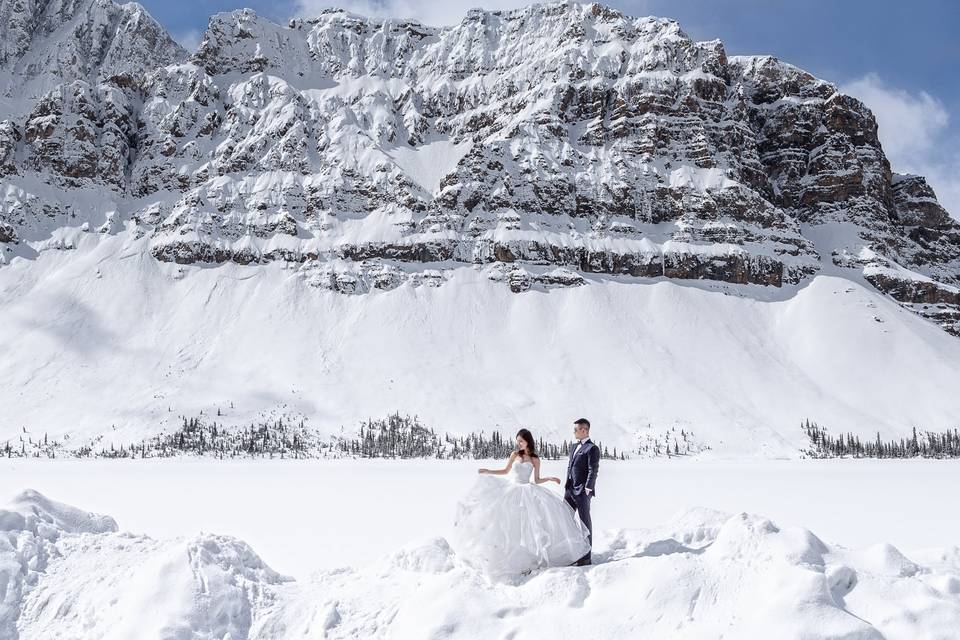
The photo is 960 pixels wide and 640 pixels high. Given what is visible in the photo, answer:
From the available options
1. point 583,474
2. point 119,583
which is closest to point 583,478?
point 583,474

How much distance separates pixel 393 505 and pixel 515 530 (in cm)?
1565

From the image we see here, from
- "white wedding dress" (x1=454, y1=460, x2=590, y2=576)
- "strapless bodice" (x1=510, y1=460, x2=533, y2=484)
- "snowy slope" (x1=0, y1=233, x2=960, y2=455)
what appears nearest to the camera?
"white wedding dress" (x1=454, y1=460, x2=590, y2=576)

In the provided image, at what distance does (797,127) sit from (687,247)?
2672 inches

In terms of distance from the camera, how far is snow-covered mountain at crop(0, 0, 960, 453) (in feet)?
340

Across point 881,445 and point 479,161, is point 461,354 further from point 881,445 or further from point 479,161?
point 881,445

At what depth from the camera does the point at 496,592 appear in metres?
9.47

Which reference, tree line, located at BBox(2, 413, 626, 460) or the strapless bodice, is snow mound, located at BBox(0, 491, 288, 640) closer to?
the strapless bodice

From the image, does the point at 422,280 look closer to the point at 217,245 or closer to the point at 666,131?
the point at 217,245

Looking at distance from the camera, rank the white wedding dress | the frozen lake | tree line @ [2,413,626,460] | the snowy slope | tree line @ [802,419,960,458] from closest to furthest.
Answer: the white wedding dress → the frozen lake → tree line @ [2,413,626,460] → tree line @ [802,419,960,458] → the snowy slope

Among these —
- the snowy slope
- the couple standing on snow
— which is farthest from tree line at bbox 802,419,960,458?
the couple standing on snow

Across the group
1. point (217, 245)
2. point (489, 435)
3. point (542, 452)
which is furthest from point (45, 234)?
point (542, 452)

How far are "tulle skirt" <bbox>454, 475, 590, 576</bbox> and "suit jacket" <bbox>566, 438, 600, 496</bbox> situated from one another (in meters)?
0.84

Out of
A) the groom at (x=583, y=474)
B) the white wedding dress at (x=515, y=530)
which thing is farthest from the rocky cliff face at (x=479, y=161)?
the white wedding dress at (x=515, y=530)

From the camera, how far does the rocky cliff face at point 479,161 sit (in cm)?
13775
